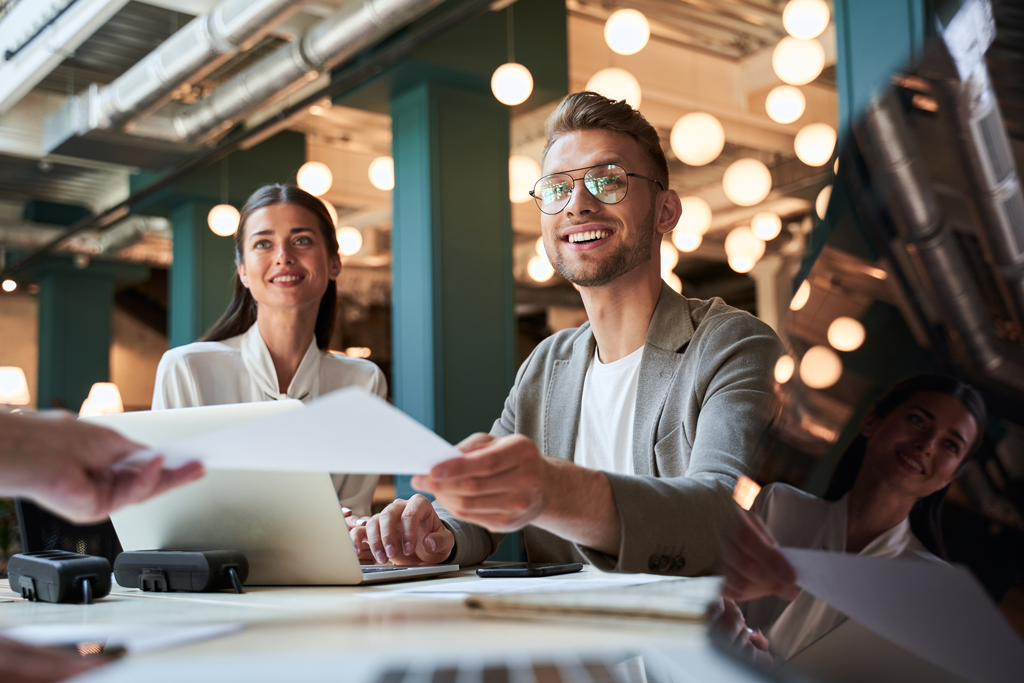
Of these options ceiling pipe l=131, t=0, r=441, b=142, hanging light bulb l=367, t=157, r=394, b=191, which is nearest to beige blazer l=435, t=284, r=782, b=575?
ceiling pipe l=131, t=0, r=441, b=142

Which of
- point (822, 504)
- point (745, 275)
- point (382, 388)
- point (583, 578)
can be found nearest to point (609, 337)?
point (583, 578)

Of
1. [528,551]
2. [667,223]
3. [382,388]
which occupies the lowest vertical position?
[528,551]

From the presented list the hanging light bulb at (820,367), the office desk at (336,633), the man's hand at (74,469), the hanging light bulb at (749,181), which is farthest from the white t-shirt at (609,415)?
the hanging light bulb at (749,181)

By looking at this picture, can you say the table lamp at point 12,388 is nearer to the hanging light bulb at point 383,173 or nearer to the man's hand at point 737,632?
the hanging light bulb at point 383,173

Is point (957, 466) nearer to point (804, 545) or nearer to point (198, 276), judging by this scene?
point (804, 545)

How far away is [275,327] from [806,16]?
8.45 ft

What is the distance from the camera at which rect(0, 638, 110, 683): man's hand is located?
519mm

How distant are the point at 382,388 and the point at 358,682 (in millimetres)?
1918

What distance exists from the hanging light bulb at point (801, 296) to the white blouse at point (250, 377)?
160 cm

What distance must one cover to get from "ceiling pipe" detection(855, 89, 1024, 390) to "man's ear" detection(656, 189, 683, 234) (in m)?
1.24

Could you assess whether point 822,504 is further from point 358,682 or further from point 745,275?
point 745,275

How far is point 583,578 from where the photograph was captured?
1.08 meters

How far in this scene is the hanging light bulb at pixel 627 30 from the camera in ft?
12.1

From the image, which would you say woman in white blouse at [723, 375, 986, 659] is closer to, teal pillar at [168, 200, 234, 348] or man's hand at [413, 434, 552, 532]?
man's hand at [413, 434, 552, 532]
